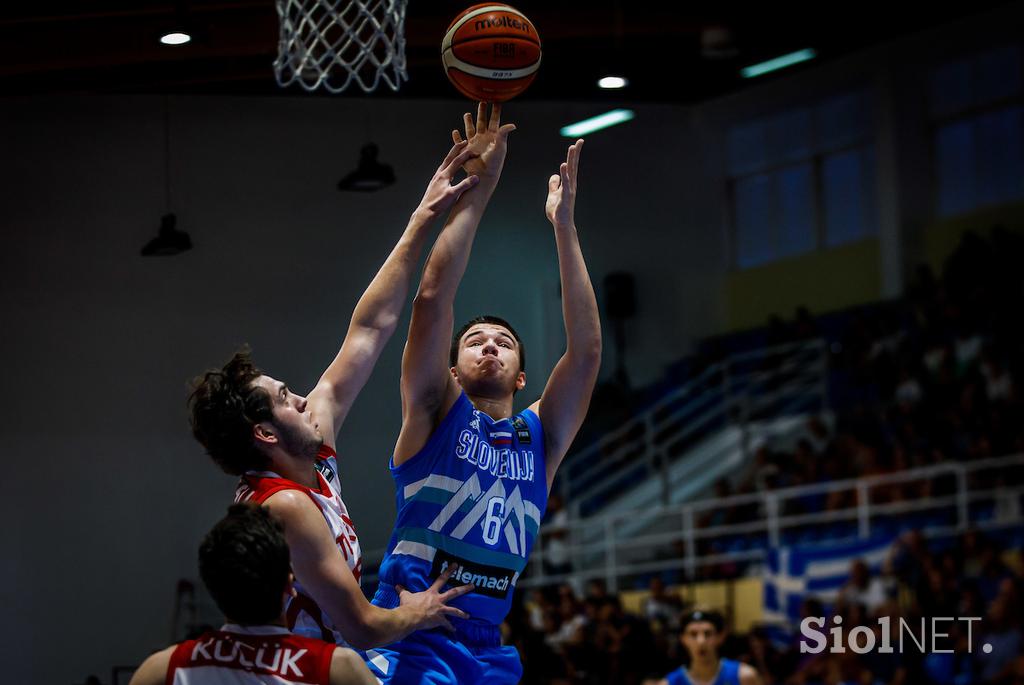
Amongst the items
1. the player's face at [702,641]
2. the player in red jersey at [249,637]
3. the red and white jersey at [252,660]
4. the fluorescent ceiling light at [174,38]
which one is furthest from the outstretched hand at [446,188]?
the fluorescent ceiling light at [174,38]

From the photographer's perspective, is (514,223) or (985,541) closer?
(985,541)

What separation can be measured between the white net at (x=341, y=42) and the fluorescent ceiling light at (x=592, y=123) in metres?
2.82

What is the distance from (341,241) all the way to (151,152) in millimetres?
1957

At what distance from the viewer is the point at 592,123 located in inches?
629

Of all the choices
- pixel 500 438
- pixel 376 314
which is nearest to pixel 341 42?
pixel 376 314

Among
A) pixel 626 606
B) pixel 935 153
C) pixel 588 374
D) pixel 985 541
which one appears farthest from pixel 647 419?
pixel 588 374

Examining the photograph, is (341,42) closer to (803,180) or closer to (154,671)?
(154,671)

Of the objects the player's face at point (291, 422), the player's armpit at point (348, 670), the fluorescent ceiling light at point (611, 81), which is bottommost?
the player's armpit at point (348, 670)

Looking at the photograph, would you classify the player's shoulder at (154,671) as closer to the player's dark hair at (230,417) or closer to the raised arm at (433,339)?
the player's dark hair at (230,417)

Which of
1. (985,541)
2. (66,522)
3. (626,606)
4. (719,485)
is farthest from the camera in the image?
(719,485)

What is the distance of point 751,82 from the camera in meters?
19.8

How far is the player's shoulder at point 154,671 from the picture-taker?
3305mm

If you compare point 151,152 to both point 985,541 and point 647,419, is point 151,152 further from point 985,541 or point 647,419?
point 985,541

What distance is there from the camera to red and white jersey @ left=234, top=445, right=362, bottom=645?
3.91m
